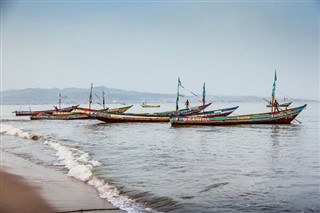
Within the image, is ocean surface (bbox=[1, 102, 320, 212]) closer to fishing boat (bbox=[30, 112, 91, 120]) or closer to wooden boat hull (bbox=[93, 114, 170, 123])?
wooden boat hull (bbox=[93, 114, 170, 123])

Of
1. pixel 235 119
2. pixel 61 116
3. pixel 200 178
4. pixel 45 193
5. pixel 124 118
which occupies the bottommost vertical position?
pixel 200 178

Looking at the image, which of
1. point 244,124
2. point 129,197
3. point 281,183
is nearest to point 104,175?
point 129,197

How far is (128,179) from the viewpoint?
9961 millimetres

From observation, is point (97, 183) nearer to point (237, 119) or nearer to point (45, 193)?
point (45, 193)

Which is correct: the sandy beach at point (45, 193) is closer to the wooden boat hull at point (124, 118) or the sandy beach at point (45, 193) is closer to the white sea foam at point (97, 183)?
the white sea foam at point (97, 183)

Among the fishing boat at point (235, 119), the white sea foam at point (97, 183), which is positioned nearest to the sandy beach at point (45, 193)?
the white sea foam at point (97, 183)

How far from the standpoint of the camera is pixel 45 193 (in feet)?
25.0

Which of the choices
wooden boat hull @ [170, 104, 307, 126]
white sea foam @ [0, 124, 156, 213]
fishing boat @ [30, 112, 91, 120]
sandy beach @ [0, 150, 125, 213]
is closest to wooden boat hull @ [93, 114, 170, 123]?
wooden boat hull @ [170, 104, 307, 126]

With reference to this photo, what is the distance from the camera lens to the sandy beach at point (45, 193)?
642 cm

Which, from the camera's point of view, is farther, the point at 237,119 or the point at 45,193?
the point at 237,119

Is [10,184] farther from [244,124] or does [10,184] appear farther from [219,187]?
[244,124]

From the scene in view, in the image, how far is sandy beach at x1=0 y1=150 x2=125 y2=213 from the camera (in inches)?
253

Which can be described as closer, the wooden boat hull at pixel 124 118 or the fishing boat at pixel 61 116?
the wooden boat hull at pixel 124 118

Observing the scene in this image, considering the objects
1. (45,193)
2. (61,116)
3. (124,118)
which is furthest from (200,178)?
(61,116)
